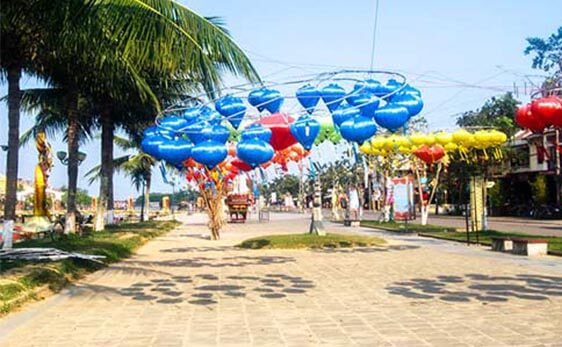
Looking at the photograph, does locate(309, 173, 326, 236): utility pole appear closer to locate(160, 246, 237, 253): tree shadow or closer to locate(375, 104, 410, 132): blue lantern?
locate(160, 246, 237, 253): tree shadow

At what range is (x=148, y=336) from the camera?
764cm

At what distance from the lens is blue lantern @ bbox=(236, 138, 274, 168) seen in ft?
43.5

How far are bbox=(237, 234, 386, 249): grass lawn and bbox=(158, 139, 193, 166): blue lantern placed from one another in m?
7.94

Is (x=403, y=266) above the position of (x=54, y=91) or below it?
below

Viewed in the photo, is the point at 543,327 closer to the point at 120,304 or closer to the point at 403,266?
the point at 120,304

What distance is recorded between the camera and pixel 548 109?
41.5 feet

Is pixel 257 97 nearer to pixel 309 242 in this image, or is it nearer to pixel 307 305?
pixel 307 305

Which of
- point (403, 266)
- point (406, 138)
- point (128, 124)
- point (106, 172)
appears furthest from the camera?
point (128, 124)

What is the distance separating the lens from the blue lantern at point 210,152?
43.1 ft

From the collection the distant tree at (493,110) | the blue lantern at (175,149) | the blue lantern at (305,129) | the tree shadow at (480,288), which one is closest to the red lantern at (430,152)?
the blue lantern at (305,129)

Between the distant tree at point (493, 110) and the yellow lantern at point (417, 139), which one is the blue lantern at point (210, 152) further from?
the distant tree at point (493, 110)

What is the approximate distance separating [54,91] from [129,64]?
11058mm

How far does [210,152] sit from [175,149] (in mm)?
1065

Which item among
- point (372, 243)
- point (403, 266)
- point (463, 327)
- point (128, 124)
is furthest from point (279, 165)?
point (463, 327)
